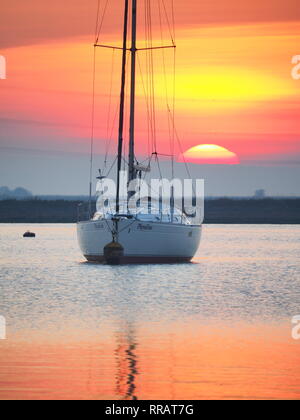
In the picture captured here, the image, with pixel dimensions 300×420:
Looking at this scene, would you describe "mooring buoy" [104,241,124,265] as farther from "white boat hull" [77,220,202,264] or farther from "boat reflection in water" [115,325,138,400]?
"boat reflection in water" [115,325,138,400]

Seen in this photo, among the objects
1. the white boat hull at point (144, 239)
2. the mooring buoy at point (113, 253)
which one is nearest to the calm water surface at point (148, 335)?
the mooring buoy at point (113, 253)

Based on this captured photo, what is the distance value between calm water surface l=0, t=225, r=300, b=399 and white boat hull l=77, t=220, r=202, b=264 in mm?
1439

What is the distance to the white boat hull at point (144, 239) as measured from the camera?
2125 inches

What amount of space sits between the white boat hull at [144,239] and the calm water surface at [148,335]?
1439 mm

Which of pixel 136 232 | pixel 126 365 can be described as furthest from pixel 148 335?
pixel 136 232

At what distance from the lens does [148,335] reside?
92.2 feet

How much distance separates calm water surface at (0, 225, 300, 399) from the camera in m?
20.5

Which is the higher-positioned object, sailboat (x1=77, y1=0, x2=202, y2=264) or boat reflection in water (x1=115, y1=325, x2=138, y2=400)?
sailboat (x1=77, y1=0, x2=202, y2=264)

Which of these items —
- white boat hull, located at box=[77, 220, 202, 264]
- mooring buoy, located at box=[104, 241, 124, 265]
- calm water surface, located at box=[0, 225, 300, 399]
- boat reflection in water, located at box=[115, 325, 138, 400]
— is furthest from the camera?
mooring buoy, located at box=[104, 241, 124, 265]

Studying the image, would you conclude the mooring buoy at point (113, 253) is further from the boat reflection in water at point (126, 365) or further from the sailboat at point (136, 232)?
the boat reflection in water at point (126, 365)

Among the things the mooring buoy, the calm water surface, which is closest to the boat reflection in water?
Result: the calm water surface
